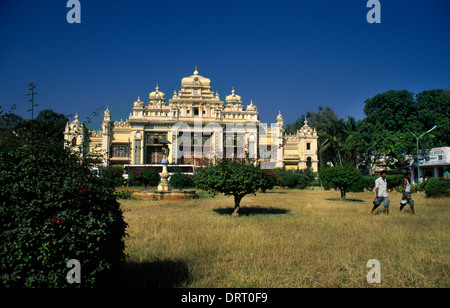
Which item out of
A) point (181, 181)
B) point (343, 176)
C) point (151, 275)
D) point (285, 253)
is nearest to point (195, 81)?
point (181, 181)

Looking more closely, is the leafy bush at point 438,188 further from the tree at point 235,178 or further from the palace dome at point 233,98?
the palace dome at point 233,98

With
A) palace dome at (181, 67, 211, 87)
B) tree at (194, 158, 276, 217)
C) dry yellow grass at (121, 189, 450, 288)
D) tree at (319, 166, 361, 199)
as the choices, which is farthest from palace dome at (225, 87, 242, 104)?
dry yellow grass at (121, 189, 450, 288)

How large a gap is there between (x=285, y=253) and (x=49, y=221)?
3.81 m

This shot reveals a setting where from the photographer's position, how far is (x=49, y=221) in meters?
3.08

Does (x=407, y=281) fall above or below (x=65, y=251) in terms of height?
below

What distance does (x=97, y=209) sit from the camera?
3.39 metres

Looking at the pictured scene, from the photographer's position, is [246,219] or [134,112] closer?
[246,219]

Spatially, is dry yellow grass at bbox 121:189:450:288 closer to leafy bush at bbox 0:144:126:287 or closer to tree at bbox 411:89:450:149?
leafy bush at bbox 0:144:126:287

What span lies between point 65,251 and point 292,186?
27195 millimetres

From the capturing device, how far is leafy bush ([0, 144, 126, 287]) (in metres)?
2.97

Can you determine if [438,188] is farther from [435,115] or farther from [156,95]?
[156,95]

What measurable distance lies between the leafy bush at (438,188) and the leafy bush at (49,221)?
1906cm
